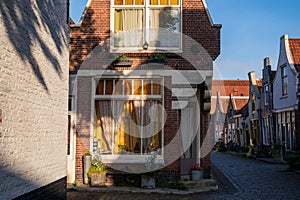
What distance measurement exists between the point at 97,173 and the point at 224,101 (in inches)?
1653

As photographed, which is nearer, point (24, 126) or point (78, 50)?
point (24, 126)

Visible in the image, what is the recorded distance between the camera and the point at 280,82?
82.0 ft

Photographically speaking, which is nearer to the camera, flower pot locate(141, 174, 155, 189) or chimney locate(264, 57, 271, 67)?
flower pot locate(141, 174, 155, 189)

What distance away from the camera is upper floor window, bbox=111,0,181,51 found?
12.0 m

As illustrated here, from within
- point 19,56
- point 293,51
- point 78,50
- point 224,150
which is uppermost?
point 293,51

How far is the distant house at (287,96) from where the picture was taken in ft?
73.1

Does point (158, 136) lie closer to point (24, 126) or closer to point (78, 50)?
point (78, 50)

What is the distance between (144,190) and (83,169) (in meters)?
2.05

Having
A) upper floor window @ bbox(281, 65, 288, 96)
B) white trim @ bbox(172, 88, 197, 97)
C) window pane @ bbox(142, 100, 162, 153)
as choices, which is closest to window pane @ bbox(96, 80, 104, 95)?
window pane @ bbox(142, 100, 162, 153)

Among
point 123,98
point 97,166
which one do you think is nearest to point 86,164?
point 97,166

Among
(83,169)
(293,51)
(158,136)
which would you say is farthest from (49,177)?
(293,51)

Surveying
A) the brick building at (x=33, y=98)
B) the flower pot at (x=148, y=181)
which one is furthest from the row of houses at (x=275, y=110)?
the brick building at (x=33, y=98)

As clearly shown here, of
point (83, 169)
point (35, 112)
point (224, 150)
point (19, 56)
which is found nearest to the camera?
point (19, 56)

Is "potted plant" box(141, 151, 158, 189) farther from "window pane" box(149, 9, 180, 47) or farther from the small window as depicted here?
the small window
